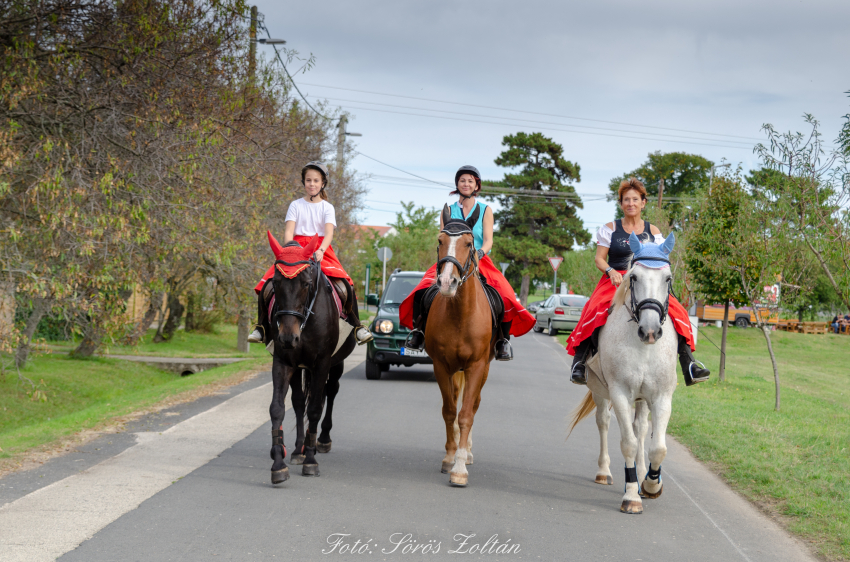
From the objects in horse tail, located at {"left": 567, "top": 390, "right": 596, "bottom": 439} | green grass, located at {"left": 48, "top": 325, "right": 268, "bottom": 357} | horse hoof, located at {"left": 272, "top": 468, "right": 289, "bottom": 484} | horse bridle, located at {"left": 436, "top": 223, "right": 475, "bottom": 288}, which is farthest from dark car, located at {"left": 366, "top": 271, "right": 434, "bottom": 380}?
green grass, located at {"left": 48, "top": 325, "right": 268, "bottom": 357}

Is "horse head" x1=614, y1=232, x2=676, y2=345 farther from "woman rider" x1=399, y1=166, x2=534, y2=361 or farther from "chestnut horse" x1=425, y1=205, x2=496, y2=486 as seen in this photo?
"woman rider" x1=399, y1=166, x2=534, y2=361

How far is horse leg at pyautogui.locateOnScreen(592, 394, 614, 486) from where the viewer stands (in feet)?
22.9

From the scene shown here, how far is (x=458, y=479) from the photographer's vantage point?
21.2 feet

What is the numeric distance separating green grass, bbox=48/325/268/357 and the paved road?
47.1 ft

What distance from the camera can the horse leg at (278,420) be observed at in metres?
6.26

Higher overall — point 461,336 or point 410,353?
point 461,336

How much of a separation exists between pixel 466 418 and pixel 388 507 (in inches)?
53.4

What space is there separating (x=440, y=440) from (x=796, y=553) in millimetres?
4255

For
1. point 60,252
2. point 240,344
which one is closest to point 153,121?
point 60,252

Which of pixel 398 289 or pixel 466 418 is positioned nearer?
pixel 466 418

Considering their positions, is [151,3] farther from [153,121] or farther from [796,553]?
[796,553]

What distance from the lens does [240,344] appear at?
82.6 ft

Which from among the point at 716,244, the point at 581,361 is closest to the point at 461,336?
the point at 581,361

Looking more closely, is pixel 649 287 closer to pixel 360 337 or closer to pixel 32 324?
pixel 360 337
